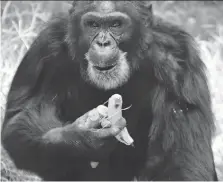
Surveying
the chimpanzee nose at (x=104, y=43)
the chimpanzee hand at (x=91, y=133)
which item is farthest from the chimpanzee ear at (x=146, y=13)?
the chimpanzee hand at (x=91, y=133)

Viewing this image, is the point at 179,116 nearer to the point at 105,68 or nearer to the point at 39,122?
the point at 105,68

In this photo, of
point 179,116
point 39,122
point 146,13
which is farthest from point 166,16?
point 39,122

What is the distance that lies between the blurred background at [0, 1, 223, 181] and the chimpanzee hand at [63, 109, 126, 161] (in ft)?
4.74

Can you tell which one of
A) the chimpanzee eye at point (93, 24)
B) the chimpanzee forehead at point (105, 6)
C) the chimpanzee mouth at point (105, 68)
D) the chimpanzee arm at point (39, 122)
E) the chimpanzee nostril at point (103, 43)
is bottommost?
the chimpanzee arm at point (39, 122)

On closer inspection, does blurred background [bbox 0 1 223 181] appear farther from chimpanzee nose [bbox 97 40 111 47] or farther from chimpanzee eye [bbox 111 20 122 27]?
chimpanzee nose [bbox 97 40 111 47]

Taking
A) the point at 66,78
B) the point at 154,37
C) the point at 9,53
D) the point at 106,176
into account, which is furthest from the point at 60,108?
the point at 9,53

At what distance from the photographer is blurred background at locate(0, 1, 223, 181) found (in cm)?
753

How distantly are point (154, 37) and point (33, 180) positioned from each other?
7.37 feet

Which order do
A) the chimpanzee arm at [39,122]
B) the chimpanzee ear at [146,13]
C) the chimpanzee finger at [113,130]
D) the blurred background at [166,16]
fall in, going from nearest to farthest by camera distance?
1. the chimpanzee finger at [113,130]
2. the chimpanzee arm at [39,122]
3. the chimpanzee ear at [146,13]
4. the blurred background at [166,16]

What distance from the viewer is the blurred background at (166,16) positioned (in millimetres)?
7531

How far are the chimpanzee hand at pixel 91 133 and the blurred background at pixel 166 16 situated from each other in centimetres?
144

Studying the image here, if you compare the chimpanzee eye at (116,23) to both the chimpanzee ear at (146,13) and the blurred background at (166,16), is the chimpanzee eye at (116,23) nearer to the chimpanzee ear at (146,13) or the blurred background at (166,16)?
the chimpanzee ear at (146,13)

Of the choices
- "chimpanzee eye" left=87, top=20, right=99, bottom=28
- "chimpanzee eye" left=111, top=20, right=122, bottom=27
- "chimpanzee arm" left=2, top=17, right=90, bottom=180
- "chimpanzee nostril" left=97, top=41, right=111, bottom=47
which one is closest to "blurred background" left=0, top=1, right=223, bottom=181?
"chimpanzee arm" left=2, top=17, right=90, bottom=180

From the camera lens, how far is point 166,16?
10.1 metres
